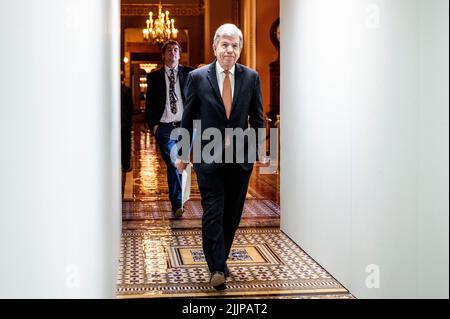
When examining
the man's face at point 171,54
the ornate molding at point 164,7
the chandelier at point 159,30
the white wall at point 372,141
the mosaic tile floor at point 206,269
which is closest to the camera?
the white wall at point 372,141

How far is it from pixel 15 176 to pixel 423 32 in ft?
6.75

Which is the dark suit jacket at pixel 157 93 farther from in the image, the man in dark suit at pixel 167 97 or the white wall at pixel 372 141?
the white wall at pixel 372 141

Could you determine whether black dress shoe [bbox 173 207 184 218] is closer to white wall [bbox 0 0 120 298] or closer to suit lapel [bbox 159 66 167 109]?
suit lapel [bbox 159 66 167 109]

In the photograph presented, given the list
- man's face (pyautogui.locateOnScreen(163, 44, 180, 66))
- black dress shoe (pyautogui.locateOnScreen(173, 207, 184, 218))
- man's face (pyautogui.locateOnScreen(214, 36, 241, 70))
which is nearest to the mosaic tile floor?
black dress shoe (pyautogui.locateOnScreen(173, 207, 184, 218))

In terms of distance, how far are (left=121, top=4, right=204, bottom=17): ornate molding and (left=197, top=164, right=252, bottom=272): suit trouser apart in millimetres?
20878

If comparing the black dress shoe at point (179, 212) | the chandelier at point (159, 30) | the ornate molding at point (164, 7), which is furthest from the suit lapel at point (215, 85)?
the ornate molding at point (164, 7)

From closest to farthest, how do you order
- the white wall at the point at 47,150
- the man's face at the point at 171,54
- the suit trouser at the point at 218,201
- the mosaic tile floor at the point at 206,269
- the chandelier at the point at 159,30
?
the white wall at the point at 47,150 < the mosaic tile floor at the point at 206,269 < the suit trouser at the point at 218,201 < the man's face at the point at 171,54 < the chandelier at the point at 159,30

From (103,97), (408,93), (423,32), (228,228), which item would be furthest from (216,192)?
(423,32)

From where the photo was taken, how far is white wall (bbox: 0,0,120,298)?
5.34ft

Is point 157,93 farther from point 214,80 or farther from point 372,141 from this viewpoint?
point 372,141

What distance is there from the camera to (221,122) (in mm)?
4742

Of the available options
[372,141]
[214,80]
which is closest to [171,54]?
[214,80]

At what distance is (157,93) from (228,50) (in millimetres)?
2618

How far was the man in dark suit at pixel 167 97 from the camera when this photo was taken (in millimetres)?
7188
